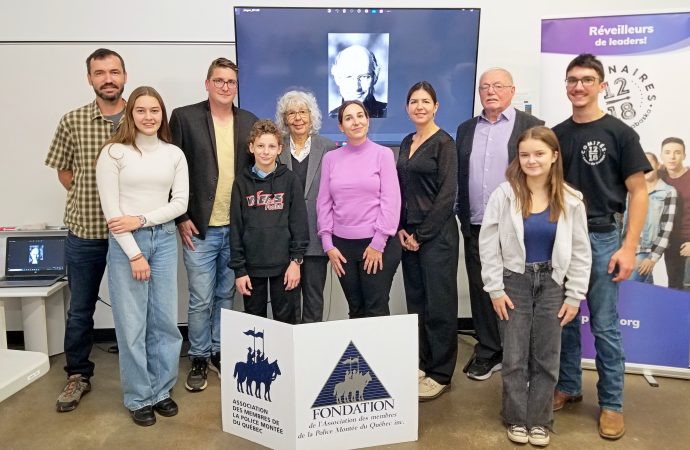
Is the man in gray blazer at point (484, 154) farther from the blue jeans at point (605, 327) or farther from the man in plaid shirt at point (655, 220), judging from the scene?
the man in plaid shirt at point (655, 220)

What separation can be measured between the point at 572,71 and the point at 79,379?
2796mm

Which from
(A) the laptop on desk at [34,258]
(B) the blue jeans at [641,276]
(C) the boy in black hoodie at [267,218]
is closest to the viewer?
(C) the boy in black hoodie at [267,218]

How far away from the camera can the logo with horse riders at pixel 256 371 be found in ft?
7.06

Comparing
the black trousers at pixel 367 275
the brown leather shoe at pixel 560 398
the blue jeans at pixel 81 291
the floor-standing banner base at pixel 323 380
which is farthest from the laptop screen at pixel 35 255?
the brown leather shoe at pixel 560 398

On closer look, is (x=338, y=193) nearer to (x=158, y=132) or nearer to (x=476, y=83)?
(x=158, y=132)

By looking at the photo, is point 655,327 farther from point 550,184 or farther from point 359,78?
point 359,78

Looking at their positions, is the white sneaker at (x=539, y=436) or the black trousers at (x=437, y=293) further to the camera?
the black trousers at (x=437, y=293)

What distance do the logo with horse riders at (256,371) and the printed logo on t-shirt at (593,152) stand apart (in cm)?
154

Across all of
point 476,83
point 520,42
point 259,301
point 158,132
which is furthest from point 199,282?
point 520,42

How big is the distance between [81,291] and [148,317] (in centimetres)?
43

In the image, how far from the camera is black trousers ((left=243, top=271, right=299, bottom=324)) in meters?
2.55

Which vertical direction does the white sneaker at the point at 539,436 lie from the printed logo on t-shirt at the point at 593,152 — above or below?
below

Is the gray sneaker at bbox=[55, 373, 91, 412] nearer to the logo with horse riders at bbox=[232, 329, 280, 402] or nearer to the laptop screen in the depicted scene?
the laptop screen

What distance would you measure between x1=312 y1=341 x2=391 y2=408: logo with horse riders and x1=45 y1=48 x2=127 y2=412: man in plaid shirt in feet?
4.26
